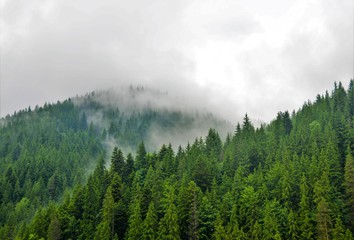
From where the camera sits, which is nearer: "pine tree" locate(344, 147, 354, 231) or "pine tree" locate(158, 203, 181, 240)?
"pine tree" locate(158, 203, 181, 240)

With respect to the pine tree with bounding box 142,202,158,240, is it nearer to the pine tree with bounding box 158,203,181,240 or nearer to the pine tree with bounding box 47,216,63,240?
the pine tree with bounding box 158,203,181,240

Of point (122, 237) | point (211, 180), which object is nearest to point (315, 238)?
point (211, 180)

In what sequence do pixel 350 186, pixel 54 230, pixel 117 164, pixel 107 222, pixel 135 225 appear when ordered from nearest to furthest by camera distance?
1. pixel 135 225
2. pixel 350 186
3. pixel 107 222
4. pixel 54 230
5. pixel 117 164

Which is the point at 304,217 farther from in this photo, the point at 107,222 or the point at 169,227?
the point at 107,222

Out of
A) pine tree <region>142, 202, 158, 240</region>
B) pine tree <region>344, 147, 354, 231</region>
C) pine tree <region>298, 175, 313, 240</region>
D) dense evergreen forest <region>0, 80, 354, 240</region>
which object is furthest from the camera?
pine tree <region>344, 147, 354, 231</region>

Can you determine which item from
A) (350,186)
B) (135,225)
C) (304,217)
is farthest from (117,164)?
(350,186)

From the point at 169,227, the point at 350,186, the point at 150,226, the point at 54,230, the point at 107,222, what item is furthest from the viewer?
the point at 54,230

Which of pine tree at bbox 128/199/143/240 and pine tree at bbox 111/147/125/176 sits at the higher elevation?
pine tree at bbox 111/147/125/176

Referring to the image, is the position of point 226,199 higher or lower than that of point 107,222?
higher

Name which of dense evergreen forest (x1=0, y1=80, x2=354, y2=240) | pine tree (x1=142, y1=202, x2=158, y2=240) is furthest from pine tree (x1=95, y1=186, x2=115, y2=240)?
pine tree (x1=142, y1=202, x2=158, y2=240)

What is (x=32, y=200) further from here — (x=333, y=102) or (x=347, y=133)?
(x=333, y=102)

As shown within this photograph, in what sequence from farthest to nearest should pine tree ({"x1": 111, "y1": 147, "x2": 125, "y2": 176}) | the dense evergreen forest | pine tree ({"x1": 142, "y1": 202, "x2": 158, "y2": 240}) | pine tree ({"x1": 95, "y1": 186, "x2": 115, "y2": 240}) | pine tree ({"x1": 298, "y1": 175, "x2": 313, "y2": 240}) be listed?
pine tree ({"x1": 111, "y1": 147, "x2": 125, "y2": 176})
pine tree ({"x1": 95, "y1": 186, "x2": 115, "y2": 240})
pine tree ({"x1": 142, "y1": 202, "x2": 158, "y2": 240})
the dense evergreen forest
pine tree ({"x1": 298, "y1": 175, "x2": 313, "y2": 240})

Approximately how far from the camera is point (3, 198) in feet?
455

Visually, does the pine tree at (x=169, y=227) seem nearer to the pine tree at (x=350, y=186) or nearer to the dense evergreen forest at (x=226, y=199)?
the dense evergreen forest at (x=226, y=199)
